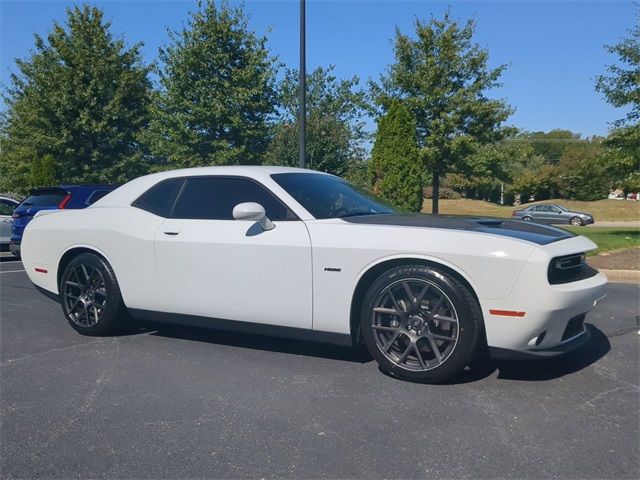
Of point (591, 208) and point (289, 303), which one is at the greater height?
point (289, 303)

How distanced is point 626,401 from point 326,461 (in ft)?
6.58

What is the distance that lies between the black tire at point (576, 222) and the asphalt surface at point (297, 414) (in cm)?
3228

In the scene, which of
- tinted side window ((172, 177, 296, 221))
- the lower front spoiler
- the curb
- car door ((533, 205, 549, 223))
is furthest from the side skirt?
car door ((533, 205, 549, 223))

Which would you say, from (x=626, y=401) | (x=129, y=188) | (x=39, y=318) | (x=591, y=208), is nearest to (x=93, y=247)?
(x=129, y=188)

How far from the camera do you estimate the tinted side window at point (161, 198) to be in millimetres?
4887

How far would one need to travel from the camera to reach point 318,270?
4035 mm

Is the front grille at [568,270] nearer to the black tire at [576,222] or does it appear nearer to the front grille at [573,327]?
the front grille at [573,327]

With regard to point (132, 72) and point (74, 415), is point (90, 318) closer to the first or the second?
point (74, 415)

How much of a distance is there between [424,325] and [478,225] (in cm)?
83

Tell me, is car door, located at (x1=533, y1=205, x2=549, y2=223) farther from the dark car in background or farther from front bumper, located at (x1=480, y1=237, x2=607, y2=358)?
front bumper, located at (x1=480, y1=237, x2=607, y2=358)

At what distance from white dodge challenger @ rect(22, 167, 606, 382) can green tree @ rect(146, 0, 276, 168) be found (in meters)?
10.5

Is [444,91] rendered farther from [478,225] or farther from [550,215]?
[550,215]

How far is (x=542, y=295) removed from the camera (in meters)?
3.44

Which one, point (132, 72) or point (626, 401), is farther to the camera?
point (132, 72)
